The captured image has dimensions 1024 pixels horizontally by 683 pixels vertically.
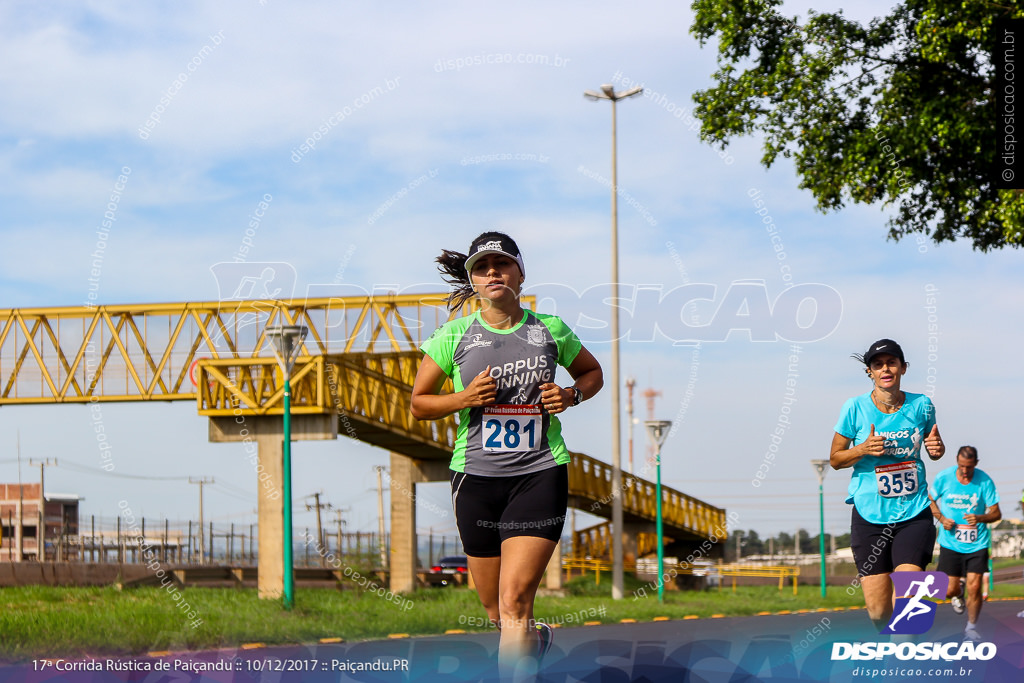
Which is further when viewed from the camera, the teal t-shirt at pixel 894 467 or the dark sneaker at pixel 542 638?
the teal t-shirt at pixel 894 467

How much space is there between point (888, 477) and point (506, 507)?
10.4ft

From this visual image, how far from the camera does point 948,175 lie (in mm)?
21062

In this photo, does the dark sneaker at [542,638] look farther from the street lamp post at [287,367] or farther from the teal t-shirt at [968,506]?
the street lamp post at [287,367]

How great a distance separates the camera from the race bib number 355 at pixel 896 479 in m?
8.46

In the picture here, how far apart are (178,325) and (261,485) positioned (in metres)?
10.9

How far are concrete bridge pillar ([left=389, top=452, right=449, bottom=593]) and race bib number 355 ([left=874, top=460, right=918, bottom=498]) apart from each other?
22603 millimetres

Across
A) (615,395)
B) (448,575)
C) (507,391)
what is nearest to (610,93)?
(615,395)

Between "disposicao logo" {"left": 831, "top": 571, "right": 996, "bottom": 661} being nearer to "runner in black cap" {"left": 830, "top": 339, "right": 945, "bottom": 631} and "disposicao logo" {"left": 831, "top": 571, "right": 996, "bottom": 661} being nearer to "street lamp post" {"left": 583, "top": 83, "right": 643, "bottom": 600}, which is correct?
"runner in black cap" {"left": 830, "top": 339, "right": 945, "bottom": 631}

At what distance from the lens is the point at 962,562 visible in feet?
42.5

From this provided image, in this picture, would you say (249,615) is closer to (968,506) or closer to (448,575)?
(968,506)

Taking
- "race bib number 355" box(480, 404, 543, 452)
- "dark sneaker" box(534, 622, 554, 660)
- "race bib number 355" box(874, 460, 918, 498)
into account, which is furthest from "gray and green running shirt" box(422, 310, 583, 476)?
"race bib number 355" box(874, 460, 918, 498)

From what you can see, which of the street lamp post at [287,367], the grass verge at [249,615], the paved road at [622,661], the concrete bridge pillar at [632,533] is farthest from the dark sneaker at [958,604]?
the concrete bridge pillar at [632,533]

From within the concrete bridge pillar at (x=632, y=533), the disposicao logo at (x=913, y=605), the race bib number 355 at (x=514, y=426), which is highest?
the race bib number 355 at (x=514, y=426)

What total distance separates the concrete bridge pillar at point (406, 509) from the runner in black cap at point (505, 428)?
24331 millimetres
